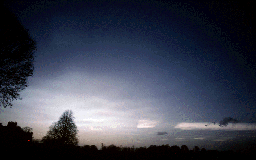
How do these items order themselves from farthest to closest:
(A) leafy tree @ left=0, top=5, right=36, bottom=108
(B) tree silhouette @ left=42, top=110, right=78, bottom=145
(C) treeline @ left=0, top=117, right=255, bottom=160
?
1. (B) tree silhouette @ left=42, top=110, right=78, bottom=145
2. (C) treeline @ left=0, top=117, right=255, bottom=160
3. (A) leafy tree @ left=0, top=5, right=36, bottom=108

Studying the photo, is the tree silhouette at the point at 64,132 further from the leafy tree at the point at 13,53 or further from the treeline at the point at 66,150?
the leafy tree at the point at 13,53

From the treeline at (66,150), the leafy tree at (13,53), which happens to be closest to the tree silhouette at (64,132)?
the treeline at (66,150)

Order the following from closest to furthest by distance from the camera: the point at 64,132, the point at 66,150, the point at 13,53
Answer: the point at 13,53 → the point at 66,150 → the point at 64,132

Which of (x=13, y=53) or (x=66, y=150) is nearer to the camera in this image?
(x=13, y=53)

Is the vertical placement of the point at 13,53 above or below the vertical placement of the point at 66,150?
above

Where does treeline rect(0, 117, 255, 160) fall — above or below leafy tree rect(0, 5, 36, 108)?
below

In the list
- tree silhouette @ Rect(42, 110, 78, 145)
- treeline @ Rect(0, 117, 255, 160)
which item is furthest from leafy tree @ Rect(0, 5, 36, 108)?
tree silhouette @ Rect(42, 110, 78, 145)

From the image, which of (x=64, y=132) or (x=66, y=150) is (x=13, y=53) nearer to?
(x=66, y=150)

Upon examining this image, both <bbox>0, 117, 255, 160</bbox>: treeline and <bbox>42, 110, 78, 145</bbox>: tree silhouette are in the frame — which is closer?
<bbox>0, 117, 255, 160</bbox>: treeline

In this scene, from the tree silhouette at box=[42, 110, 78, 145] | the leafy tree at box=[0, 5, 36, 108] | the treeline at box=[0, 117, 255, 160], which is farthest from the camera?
the tree silhouette at box=[42, 110, 78, 145]

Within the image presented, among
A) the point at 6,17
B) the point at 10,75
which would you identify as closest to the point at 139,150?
the point at 10,75

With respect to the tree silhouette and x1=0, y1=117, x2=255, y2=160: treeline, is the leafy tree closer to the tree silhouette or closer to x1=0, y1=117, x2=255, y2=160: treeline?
x1=0, y1=117, x2=255, y2=160: treeline

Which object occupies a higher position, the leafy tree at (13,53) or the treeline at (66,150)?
the leafy tree at (13,53)

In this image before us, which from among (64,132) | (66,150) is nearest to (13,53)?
(66,150)
